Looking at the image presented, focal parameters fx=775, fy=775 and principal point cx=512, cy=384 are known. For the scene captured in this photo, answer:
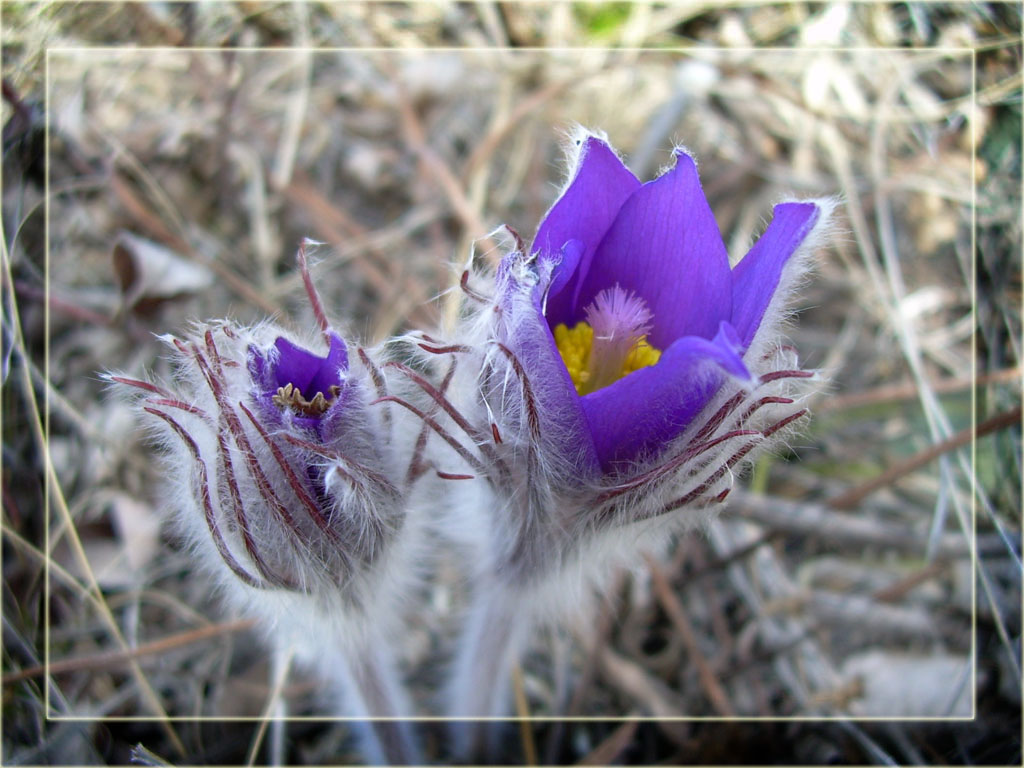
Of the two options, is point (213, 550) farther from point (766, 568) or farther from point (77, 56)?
point (77, 56)

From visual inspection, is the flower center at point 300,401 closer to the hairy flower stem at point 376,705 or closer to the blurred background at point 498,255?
the blurred background at point 498,255

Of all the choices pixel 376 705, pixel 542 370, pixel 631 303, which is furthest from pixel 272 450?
pixel 376 705

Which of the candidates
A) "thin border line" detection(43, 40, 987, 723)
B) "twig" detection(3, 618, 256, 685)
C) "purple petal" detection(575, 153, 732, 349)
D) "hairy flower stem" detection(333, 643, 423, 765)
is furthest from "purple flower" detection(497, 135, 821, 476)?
"twig" detection(3, 618, 256, 685)

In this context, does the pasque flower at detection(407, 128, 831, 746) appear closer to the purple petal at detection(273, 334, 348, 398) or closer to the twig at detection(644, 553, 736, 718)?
the purple petal at detection(273, 334, 348, 398)

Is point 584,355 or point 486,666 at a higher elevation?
point 584,355

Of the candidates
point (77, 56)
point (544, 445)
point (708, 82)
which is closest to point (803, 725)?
point (544, 445)

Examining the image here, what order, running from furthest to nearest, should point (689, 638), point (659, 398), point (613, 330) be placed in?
point (689, 638) → point (613, 330) → point (659, 398)

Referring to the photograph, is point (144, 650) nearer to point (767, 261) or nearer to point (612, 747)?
point (612, 747)
